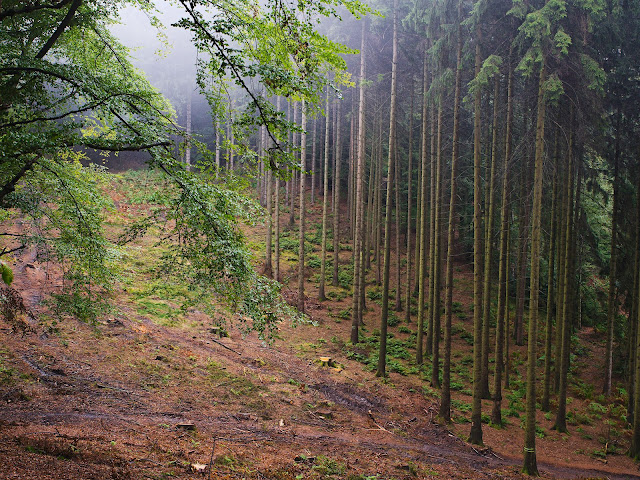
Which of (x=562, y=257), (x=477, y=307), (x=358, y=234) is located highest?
(x=358, y=234)

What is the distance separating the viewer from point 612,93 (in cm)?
1234

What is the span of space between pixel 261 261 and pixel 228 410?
12.8ft

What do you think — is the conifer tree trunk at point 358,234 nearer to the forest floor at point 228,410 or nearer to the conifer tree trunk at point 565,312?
the forest floor at point 228,410

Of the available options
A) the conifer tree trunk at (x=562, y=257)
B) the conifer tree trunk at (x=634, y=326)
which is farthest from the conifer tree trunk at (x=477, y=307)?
the conifer tree trunk at (x=634, y=326)

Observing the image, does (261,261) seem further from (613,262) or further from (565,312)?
(613,262)

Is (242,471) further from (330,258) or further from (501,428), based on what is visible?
(330,258)


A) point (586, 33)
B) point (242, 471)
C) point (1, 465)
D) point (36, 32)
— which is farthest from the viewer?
point (586, 33)

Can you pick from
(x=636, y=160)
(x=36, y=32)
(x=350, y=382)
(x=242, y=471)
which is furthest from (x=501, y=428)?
(x=36, y=32)

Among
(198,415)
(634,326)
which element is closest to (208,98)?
(198,415)

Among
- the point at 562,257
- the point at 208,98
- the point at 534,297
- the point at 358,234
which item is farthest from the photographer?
the point at 358,234

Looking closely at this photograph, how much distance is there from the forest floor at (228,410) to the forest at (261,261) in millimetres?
71

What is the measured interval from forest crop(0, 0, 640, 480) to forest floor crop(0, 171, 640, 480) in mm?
71

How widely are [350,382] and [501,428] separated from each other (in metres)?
4.77

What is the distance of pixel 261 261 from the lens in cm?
1102
